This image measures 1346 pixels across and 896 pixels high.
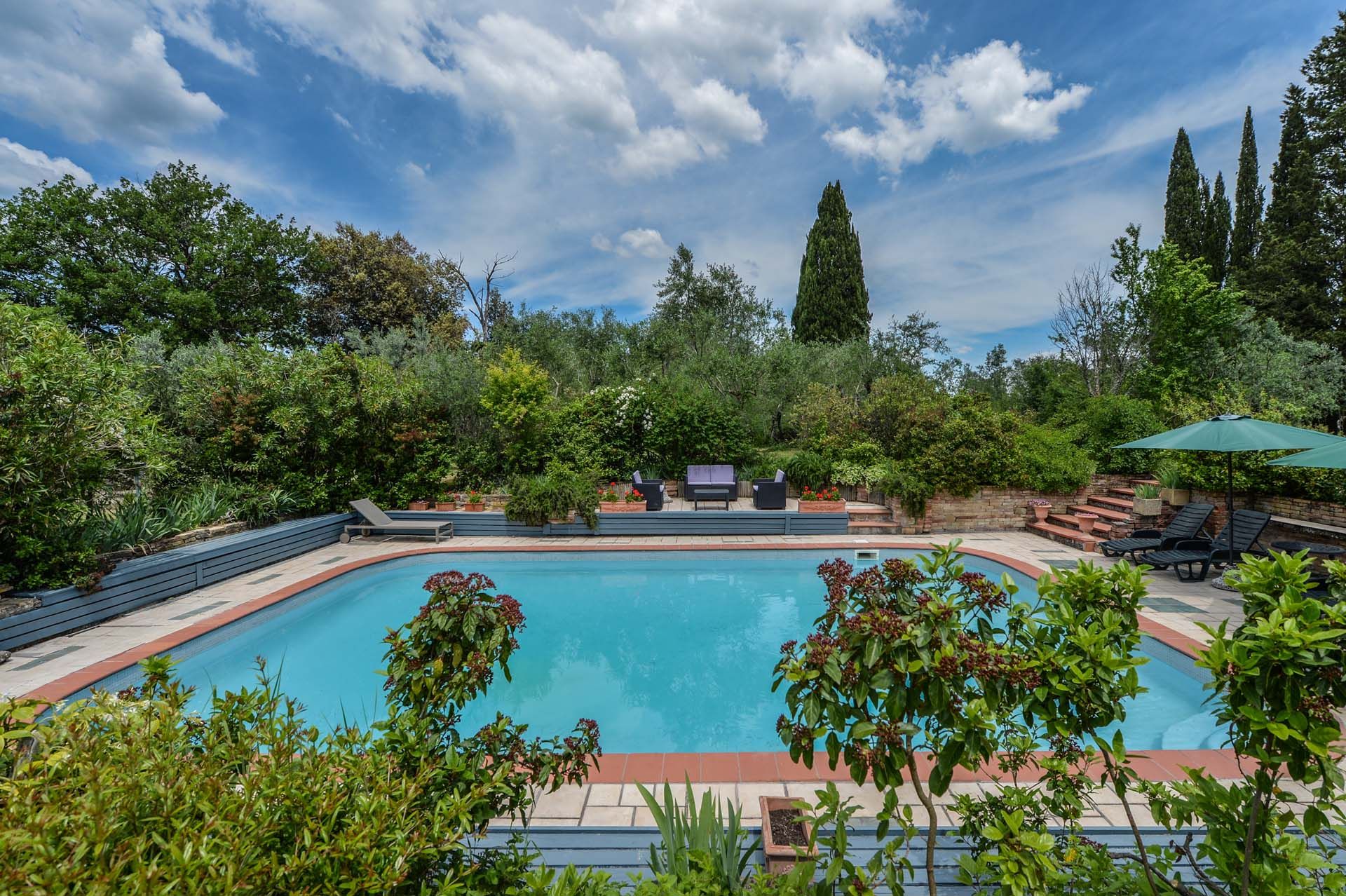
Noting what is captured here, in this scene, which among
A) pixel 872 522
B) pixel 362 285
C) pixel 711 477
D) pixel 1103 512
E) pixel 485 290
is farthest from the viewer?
pixel 485 290

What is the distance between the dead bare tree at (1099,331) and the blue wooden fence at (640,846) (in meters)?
18.8

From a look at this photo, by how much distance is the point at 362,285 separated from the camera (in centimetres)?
2330

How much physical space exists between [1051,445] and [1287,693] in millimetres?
11740

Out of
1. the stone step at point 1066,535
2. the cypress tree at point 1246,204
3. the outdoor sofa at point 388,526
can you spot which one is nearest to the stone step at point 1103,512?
the stone step at point 1066,535

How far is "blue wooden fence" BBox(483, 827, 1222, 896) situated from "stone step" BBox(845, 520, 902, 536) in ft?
26.5

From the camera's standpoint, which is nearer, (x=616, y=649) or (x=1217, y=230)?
(x=616, y=649)

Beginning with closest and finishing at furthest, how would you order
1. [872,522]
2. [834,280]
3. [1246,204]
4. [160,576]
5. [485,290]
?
[160,576] → [872,522] → [1246,204] → [485,290] → [834,280]

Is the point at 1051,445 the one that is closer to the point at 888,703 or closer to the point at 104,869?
the point at 888,703

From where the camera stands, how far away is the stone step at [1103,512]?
9.51 metres

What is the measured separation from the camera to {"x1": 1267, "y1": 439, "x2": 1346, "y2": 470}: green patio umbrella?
518 cm

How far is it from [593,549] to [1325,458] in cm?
938

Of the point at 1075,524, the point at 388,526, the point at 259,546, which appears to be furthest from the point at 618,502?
the point at 1075,524

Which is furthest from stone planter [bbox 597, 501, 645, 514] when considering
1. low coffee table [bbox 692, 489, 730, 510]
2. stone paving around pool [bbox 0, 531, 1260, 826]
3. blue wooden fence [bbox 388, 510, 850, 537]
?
low coffee table [bbox 692, 489, 730, 510]

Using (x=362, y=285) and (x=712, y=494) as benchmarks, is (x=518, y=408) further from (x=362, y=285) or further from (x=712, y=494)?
(x=362, y=285)
